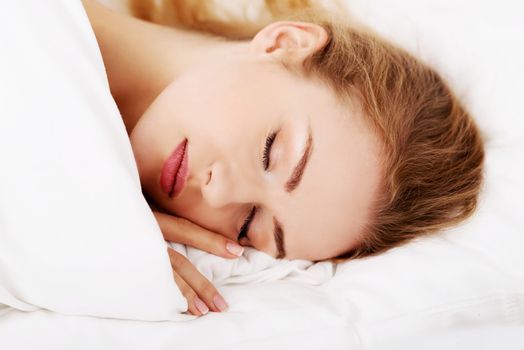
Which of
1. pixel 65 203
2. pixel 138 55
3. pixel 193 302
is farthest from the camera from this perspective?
pixel 138 55

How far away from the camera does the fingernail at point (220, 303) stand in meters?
1.21

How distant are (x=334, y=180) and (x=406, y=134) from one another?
0.22 metres

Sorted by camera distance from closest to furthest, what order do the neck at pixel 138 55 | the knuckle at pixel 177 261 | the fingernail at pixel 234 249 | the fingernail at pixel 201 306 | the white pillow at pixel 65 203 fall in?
the white pillow at pixel 65 203, the fingernail at pixel 201 306, the knuckle at pixel 177 261, the fingernail at pixel 234 249, the neck at pixel 138 55

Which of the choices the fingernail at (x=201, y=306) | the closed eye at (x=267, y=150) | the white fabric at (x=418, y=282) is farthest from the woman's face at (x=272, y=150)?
the fingernail at (x=201, y=306)

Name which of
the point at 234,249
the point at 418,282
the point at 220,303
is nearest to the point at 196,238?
the point at 234,249

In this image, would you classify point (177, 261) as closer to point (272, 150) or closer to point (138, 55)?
point (272, 150)

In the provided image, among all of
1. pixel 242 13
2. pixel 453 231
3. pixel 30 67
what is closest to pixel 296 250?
pixel 453 231

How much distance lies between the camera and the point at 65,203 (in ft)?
3.45

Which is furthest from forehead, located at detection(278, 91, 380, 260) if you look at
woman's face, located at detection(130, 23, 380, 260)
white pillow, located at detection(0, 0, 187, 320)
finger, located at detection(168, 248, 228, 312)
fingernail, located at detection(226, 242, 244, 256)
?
white pillow, located at detection(0, 0, 187, 320)

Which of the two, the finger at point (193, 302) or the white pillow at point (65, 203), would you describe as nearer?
the white pillow at point (65, 203)

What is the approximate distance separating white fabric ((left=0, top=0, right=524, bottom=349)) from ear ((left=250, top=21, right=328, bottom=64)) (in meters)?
0.29

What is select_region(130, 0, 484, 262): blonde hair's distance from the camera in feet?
4.50

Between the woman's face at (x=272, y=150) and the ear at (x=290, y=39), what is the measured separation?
9 centimetres

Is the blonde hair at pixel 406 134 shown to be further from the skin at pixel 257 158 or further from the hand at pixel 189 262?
the hand at pixel 189 262
